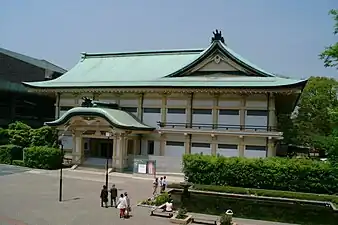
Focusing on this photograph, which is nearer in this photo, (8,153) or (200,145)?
(200,145)

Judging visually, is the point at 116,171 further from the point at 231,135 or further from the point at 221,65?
the point at 221,65

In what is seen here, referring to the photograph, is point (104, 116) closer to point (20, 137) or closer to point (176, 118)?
point (176, 118)

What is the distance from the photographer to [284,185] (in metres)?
28.9

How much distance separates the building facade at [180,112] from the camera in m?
37.2

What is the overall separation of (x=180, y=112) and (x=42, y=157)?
1523cm

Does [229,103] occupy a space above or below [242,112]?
above

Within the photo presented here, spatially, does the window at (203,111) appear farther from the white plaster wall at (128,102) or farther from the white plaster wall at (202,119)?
the white plaster wall at (128,102)

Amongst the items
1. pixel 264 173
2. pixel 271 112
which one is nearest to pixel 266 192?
pixel 264 173

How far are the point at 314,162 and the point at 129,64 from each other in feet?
92.9

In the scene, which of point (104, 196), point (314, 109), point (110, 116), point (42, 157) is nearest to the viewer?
point (104, 196)

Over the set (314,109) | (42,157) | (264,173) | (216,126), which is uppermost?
(314,109)

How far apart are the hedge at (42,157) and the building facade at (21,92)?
55.3ft

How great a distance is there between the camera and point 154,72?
150 feet

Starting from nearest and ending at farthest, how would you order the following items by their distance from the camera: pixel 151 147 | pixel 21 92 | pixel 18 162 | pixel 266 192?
A: pixel 266 192, pixel 18 162, pixel 151 147, pixel 21 92
